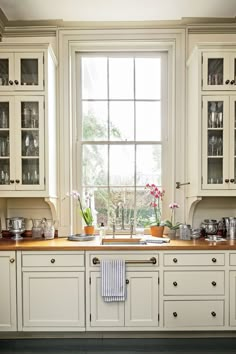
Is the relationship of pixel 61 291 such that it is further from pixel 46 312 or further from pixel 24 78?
pixel 24 78

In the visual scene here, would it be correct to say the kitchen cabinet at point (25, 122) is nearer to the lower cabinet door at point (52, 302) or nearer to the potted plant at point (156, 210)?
the lower cabinet door at point (52, 302)

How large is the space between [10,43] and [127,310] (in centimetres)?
265

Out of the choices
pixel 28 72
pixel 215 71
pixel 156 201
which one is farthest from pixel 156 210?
pixel 28 72

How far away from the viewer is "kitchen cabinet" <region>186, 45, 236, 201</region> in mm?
3490

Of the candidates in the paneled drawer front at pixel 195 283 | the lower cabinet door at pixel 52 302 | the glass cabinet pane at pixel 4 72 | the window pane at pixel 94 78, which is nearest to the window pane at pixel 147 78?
the window pane at pixel 94 78

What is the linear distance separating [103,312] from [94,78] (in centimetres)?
229

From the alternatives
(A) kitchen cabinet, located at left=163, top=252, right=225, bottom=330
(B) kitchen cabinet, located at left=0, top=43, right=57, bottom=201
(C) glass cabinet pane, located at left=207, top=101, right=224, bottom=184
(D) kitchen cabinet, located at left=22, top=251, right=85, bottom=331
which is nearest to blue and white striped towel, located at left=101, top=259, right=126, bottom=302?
(D) kitchen cabinet, located at left=22, top=251, right=85, bottom=331

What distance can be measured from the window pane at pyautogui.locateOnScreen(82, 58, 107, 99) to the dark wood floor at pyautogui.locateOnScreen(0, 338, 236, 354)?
2348 millimetres

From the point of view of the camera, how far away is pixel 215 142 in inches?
139

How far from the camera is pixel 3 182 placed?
139 inches

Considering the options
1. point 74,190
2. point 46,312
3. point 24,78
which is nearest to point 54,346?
point 46,312

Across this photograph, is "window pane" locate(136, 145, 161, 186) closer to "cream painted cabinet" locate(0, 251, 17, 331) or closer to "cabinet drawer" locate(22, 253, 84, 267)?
"cabinet drawer" locate(22, 253, 84, 267)

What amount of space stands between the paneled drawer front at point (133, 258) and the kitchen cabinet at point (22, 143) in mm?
818

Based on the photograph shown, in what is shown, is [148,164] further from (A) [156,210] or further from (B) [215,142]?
(B) [215,142]
